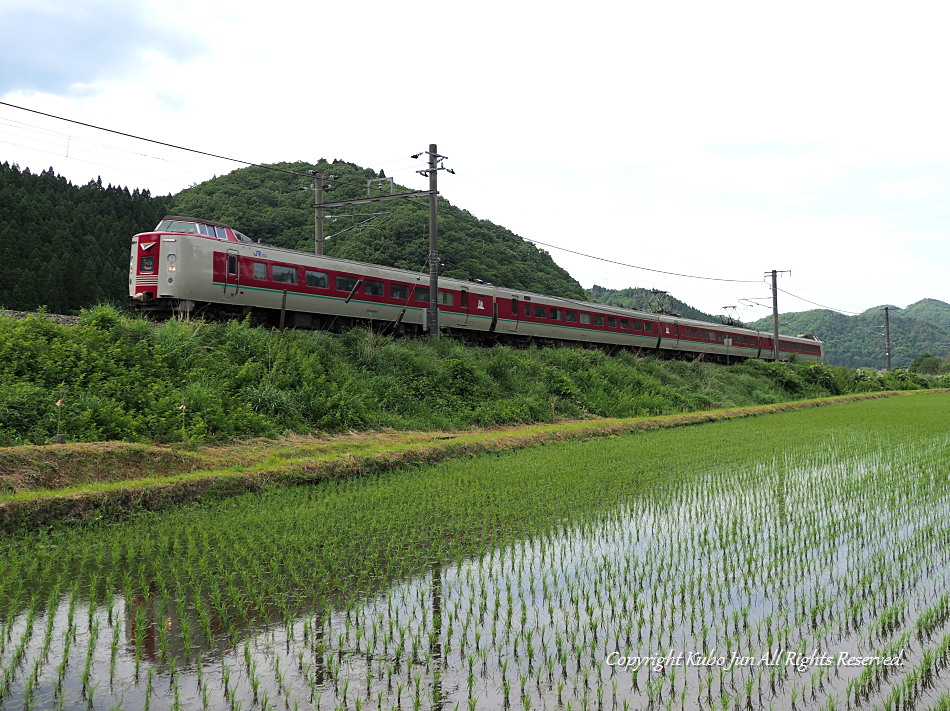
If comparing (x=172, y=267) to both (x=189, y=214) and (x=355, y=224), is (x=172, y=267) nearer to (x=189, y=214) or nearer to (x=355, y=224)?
(x=355, y=224)

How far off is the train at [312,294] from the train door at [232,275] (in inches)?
1.0

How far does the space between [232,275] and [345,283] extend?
348 centimetres

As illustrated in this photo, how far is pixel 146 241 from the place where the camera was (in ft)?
58.2

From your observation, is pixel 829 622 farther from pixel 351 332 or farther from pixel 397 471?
pixel 351 332

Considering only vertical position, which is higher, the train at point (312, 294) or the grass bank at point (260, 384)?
the train at point (312, 294)

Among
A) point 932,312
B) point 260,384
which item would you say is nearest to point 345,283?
point 260,384

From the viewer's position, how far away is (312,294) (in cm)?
2000

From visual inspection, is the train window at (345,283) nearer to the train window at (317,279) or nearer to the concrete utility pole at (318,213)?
the train window at (317,279)

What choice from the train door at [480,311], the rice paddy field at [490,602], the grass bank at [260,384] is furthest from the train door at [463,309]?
the rice paddy field at [490,602]

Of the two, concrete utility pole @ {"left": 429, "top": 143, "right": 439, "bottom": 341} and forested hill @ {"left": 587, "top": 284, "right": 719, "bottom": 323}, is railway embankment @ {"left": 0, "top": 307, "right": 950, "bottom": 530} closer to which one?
concrete utility pole @ {"left": 429, "top": 143, "right": 439, "bottom": 341}

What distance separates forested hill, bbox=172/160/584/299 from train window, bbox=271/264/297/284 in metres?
22.1

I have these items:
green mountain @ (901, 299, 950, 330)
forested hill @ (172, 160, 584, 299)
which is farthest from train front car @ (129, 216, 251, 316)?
green mountain @ (901, 299, 950, 330)

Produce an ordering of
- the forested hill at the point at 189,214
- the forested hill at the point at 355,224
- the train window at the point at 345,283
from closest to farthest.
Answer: the train window at the point at 345,283
the forested hill at the point at 189,214
the forested hill at the point at 355,224

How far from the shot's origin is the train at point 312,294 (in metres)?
17.6
